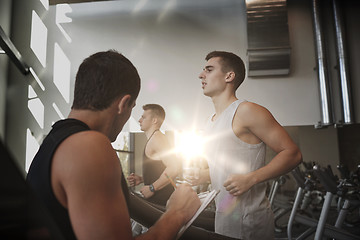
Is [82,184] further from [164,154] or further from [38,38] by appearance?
[38,38]

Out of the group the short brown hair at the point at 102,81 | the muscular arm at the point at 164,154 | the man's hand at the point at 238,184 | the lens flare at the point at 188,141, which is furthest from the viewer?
the lens flare at the point at 188,141

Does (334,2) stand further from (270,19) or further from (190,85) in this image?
(190,85)

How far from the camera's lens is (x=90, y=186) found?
0.69 metres

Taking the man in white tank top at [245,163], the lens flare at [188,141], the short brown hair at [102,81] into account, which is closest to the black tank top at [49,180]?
the short brown hair at [102,81]

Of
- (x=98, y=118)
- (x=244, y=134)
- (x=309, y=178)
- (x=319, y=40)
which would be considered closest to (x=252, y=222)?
(x=244, y=134)

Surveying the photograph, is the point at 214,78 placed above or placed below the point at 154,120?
above

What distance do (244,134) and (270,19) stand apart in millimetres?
3947

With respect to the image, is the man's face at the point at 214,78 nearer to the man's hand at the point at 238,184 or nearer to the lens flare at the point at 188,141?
the man's hand at the point at 238,184

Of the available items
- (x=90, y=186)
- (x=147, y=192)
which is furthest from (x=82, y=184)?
(x=147, y=192)

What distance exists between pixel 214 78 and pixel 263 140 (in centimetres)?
51

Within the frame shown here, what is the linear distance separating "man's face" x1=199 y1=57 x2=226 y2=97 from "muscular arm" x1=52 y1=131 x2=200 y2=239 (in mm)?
1163

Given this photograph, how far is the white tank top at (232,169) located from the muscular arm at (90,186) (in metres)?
0.82

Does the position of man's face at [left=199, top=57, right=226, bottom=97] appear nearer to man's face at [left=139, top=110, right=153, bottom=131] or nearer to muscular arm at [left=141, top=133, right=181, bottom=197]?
muscular arm at [left=141, top=133, right=181, bottom=197]

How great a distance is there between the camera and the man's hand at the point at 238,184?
4.59 ft
